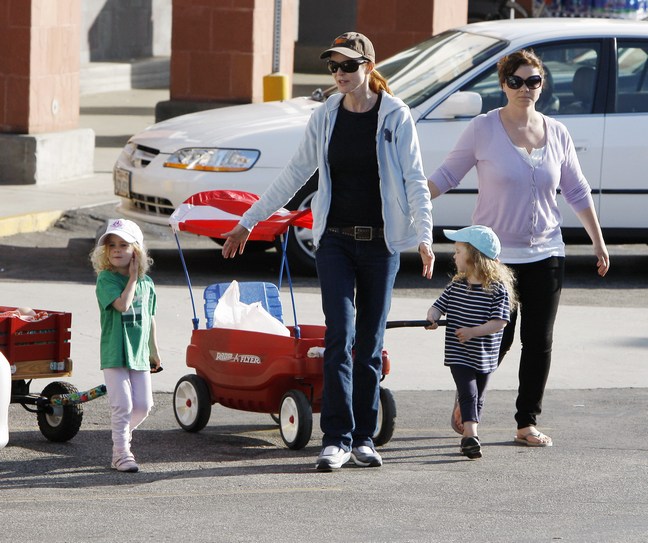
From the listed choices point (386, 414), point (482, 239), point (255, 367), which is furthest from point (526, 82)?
point (255, 367)

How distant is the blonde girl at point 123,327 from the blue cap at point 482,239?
1.35 meters

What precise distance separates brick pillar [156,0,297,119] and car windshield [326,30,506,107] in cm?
628

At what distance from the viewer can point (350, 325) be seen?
Answer: 6.29 m

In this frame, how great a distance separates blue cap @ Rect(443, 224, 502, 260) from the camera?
646 cm

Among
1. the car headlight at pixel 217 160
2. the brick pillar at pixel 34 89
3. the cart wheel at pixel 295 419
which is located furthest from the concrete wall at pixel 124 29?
the cart wheel at pixel 295 419

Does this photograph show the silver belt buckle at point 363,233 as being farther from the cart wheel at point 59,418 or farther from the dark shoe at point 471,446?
the cart wheel at point 59,418

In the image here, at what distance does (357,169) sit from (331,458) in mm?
1211

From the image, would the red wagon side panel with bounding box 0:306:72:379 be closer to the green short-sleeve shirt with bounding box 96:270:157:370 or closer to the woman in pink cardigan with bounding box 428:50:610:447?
the green short-sleeve shirt with bounding box 96:270:157:370

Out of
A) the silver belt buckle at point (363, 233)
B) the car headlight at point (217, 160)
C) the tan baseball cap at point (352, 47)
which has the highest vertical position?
the tan baseball cap at point (352, 47)

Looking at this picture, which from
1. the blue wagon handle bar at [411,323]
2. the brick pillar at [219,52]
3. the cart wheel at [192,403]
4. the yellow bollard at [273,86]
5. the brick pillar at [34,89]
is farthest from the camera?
Result: the brick pillar at [219,52]

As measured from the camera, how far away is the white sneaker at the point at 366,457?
6.38m

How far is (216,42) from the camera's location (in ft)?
59.1

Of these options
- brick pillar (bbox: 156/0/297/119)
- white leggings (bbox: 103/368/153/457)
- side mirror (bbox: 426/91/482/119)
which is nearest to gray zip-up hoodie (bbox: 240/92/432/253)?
white leggings (bbox: 103/368/153/457)

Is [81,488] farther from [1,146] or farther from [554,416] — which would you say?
[1,146]
